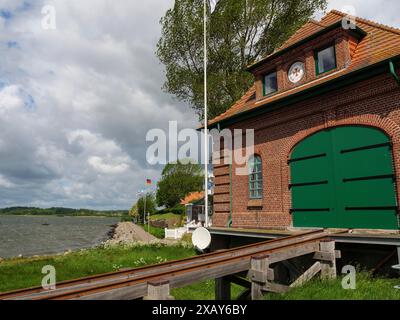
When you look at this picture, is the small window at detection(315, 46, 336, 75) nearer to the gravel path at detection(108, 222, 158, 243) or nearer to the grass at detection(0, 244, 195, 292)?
the grass at detection(0, 244, 195, 292)

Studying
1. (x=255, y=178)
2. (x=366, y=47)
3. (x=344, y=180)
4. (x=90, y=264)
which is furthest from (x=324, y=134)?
(x=90, y=264)

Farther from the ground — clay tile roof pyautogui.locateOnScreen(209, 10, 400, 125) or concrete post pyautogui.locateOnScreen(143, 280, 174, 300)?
clay tile roof pyautogui.locateOnScreen(209, 10, 400, 125)

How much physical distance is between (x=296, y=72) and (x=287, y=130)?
8.18 feet

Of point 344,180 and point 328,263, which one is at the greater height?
point 344,180

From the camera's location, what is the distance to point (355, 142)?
10.6 m

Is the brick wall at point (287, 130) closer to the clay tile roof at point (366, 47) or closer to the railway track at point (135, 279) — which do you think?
the clay tile roof at point (366, 47)

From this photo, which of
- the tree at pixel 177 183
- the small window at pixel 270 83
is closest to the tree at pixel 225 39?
the small window at pixel 270 83

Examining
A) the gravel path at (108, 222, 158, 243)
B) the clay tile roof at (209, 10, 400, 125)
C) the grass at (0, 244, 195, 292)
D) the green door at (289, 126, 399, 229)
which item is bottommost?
the gravel path at (108, 222, 158, 243)

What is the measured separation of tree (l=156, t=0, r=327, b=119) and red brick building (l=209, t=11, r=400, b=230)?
643 cm

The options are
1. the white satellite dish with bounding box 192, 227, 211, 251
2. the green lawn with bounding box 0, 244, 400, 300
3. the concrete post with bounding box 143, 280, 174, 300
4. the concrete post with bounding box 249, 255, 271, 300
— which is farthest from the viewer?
the white satellite dish with bounding box 192, 227, 211, 251

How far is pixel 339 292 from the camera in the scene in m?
6.39

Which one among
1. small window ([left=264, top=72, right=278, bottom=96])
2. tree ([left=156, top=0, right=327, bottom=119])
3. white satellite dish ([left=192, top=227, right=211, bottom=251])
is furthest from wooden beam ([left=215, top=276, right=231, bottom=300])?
tree ([left=156, top=0, right=327, bottom=119])

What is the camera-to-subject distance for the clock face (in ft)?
43.0

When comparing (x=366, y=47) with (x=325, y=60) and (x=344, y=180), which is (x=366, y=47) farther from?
(x=344, y=180)
